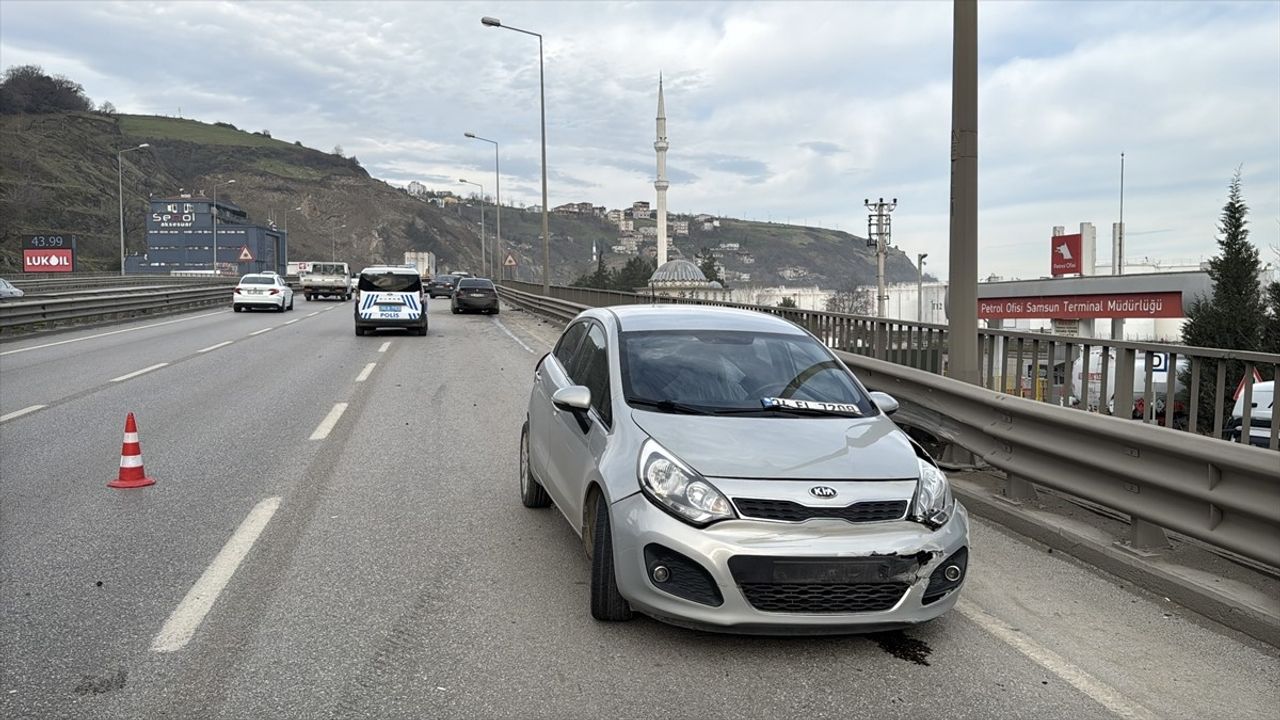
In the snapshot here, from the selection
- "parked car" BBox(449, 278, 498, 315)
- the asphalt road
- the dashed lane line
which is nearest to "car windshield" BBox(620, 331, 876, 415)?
the asphalt road

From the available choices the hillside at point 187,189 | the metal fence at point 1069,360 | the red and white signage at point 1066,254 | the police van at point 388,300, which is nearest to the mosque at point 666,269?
the hillside at point 187,189

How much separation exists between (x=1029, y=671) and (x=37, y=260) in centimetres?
8524

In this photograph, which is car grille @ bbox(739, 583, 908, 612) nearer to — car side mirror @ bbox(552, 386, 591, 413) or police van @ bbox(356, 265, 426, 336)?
car side mirror @ bbox(552, 386, 591, 413)

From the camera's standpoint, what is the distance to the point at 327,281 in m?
51.8

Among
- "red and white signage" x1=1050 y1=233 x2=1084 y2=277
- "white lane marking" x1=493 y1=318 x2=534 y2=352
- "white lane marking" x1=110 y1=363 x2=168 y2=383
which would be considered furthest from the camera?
"red and white signage" x1=1050 y1=233 x2=1084 y2=277

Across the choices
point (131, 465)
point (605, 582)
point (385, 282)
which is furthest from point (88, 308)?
point (605, 582)

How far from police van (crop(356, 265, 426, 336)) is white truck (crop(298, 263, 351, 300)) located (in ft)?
92.5

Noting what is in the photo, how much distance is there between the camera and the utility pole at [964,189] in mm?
7250

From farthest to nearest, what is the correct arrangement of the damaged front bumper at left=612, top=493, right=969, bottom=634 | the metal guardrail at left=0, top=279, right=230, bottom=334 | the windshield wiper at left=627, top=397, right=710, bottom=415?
the metal guardrail at left=0, top=279, right=230, bottom=334, the windshield wiper at left=627, top=397, right=710, bottom=415, the damaged front bumper at left=612, top=493, right=969, bottom=634

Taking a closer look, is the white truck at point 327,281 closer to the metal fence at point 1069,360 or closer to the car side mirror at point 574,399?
the metal fence at point 1069,360

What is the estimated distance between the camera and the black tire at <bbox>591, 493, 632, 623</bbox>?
4.31 metres

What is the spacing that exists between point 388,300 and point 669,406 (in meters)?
20.4

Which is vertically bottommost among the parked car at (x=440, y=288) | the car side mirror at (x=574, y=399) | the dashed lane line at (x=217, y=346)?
the dashed lane line at (x=217, y=346)

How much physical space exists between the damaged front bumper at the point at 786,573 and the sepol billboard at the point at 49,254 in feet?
272
